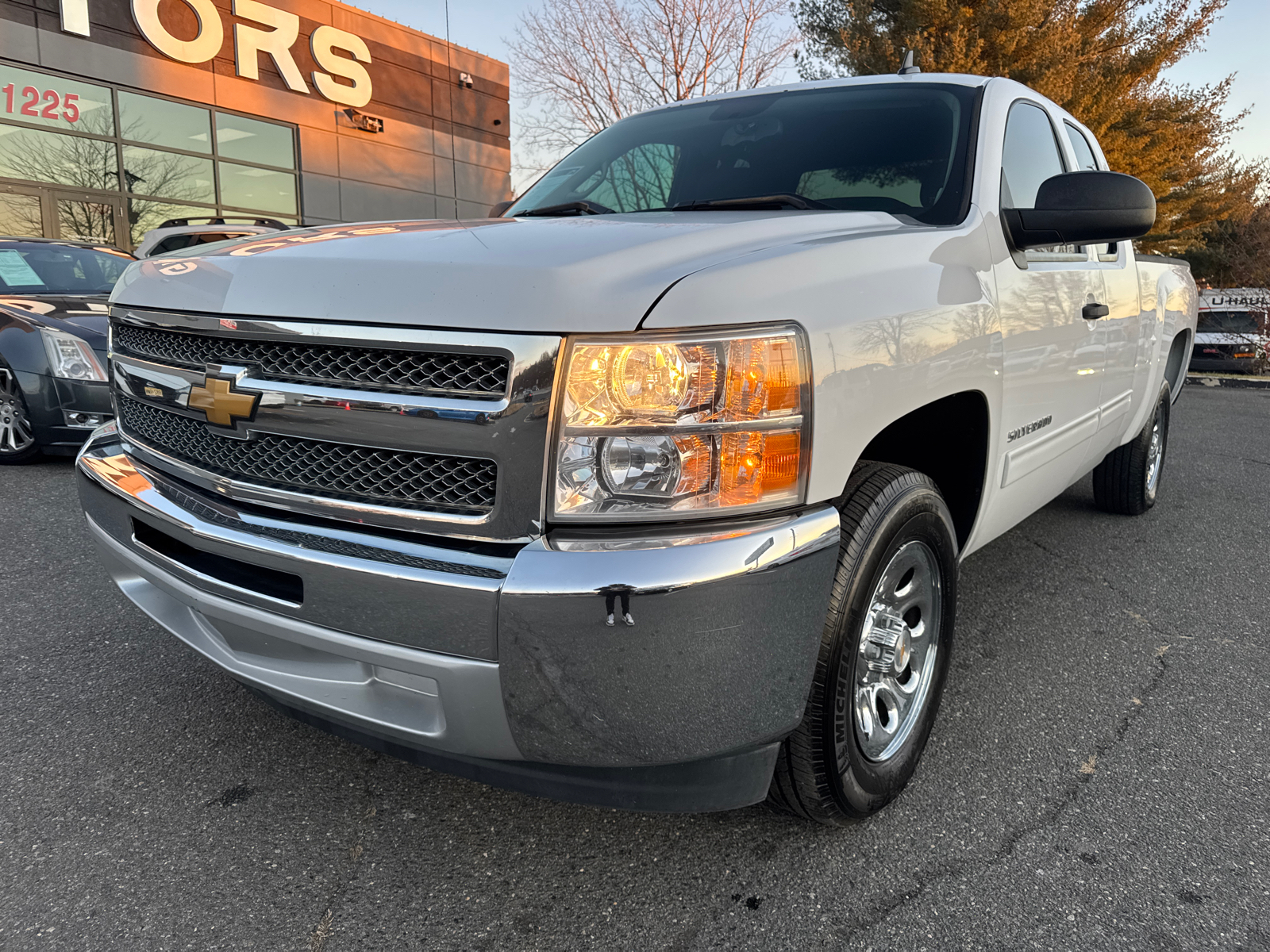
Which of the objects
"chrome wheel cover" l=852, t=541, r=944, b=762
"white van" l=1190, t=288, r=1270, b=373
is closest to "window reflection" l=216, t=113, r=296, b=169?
"chrome wheel cover" l=852, t=541, r=944, b=762

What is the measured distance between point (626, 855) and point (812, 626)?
2.40 ft

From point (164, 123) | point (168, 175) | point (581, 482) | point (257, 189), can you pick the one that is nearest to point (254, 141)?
point (257, 189)

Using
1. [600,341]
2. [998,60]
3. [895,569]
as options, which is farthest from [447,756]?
[998,60]

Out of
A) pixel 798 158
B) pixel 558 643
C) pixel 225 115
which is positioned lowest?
pixel 558 643

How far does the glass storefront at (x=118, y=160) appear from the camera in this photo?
1319 cm

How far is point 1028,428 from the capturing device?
254cm

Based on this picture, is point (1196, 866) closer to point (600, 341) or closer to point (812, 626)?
point (812, 626)

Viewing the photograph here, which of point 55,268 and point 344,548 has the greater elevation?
point 55,268

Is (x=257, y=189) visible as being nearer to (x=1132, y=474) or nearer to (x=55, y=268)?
(x=55, y=268)

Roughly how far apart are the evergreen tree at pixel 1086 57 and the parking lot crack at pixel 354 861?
1783cm

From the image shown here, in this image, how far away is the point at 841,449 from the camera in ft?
5.38

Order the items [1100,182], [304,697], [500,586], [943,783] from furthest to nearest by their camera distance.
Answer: [1100,182]
[943,783]
[304,697]
[500,586]

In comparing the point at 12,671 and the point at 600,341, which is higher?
the point at 600,341

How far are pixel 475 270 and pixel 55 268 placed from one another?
6146mm
